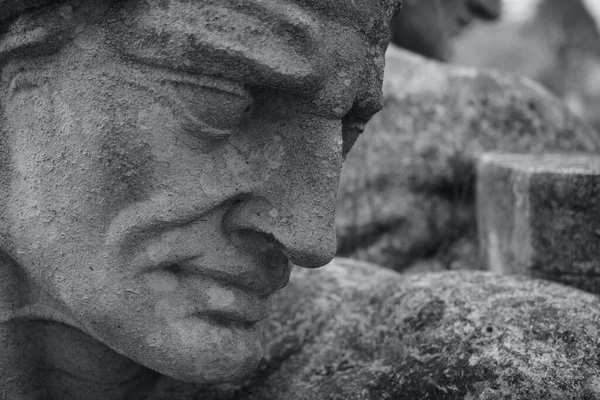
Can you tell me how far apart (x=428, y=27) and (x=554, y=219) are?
2.85 m

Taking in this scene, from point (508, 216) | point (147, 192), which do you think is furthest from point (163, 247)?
point (508, 216)

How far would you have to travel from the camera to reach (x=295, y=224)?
2.93 ft

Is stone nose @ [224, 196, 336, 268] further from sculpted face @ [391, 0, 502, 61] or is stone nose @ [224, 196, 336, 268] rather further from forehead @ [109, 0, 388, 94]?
sculpted face @ [391, 0, 502, 61]

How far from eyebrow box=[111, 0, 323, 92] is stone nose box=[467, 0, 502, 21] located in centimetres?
387

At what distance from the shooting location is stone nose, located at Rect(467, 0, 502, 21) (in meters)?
4.40

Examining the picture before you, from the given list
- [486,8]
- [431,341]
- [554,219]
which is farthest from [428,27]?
[431,341]

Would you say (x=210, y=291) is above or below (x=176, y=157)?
below

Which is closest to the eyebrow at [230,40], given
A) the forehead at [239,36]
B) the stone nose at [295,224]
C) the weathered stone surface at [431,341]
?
the forehead at [239,36]

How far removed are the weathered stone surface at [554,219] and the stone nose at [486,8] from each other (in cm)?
306

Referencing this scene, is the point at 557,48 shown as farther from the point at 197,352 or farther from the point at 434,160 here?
the point at 197,352

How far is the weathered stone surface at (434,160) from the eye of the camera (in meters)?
2.21

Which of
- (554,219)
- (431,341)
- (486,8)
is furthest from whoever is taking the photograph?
(486,8)

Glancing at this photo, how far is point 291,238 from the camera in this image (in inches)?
35.0

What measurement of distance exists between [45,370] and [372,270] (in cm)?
75
